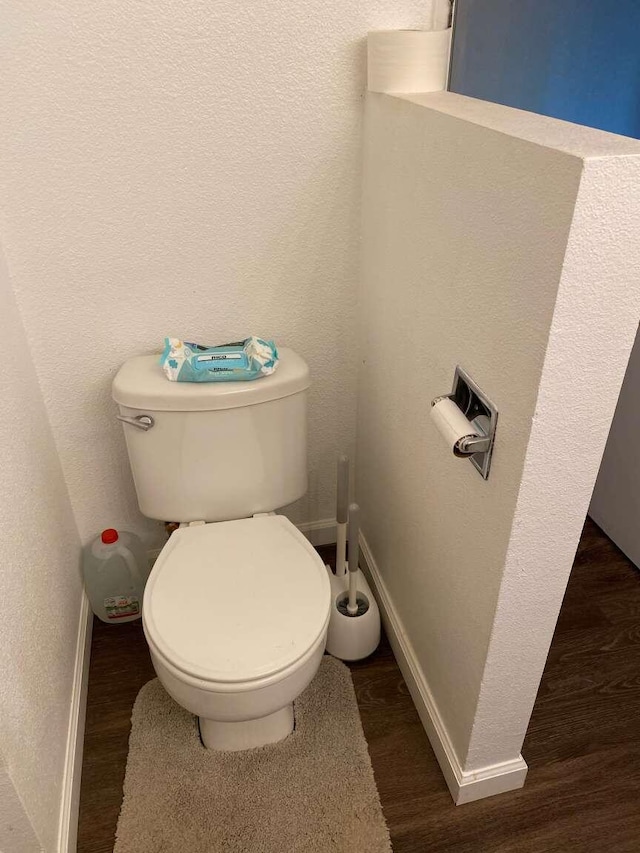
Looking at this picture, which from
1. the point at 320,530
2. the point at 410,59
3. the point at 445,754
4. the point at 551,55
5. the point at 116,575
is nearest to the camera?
the point at 410,59

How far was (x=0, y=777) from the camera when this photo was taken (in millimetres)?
978

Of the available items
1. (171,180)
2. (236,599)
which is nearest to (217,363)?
(171,180)

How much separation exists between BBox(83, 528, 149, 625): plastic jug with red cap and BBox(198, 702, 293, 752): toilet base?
0.42 m

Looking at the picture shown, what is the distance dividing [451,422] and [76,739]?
43.9 inches

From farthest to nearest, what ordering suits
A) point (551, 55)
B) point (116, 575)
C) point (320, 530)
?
1. point (320, 530)
2. point (116, 575)
3. point (551, 55)

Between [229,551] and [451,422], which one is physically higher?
[451,422]

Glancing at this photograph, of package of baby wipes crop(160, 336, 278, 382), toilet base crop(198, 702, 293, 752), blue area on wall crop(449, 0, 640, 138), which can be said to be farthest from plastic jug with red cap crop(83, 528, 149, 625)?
blue area on wall crop(449, 0, 640, 138)

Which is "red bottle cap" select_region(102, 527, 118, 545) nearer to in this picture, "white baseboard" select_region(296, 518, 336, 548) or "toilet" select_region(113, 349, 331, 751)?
"toilet" select_region(113, 349, 331, 751)

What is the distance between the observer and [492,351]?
95 centimetres

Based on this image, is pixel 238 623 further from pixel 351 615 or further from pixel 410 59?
pixel 410 59

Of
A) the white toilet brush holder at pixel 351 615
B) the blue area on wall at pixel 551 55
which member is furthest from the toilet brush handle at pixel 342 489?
the blue area on wall at pixel 551 55

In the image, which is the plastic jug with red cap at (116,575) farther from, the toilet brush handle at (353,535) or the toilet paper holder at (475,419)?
the toilet paper holder at (475,419)

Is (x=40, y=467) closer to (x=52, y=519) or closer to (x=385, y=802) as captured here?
(x=52, y=519)

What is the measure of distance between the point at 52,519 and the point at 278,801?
0.81m
